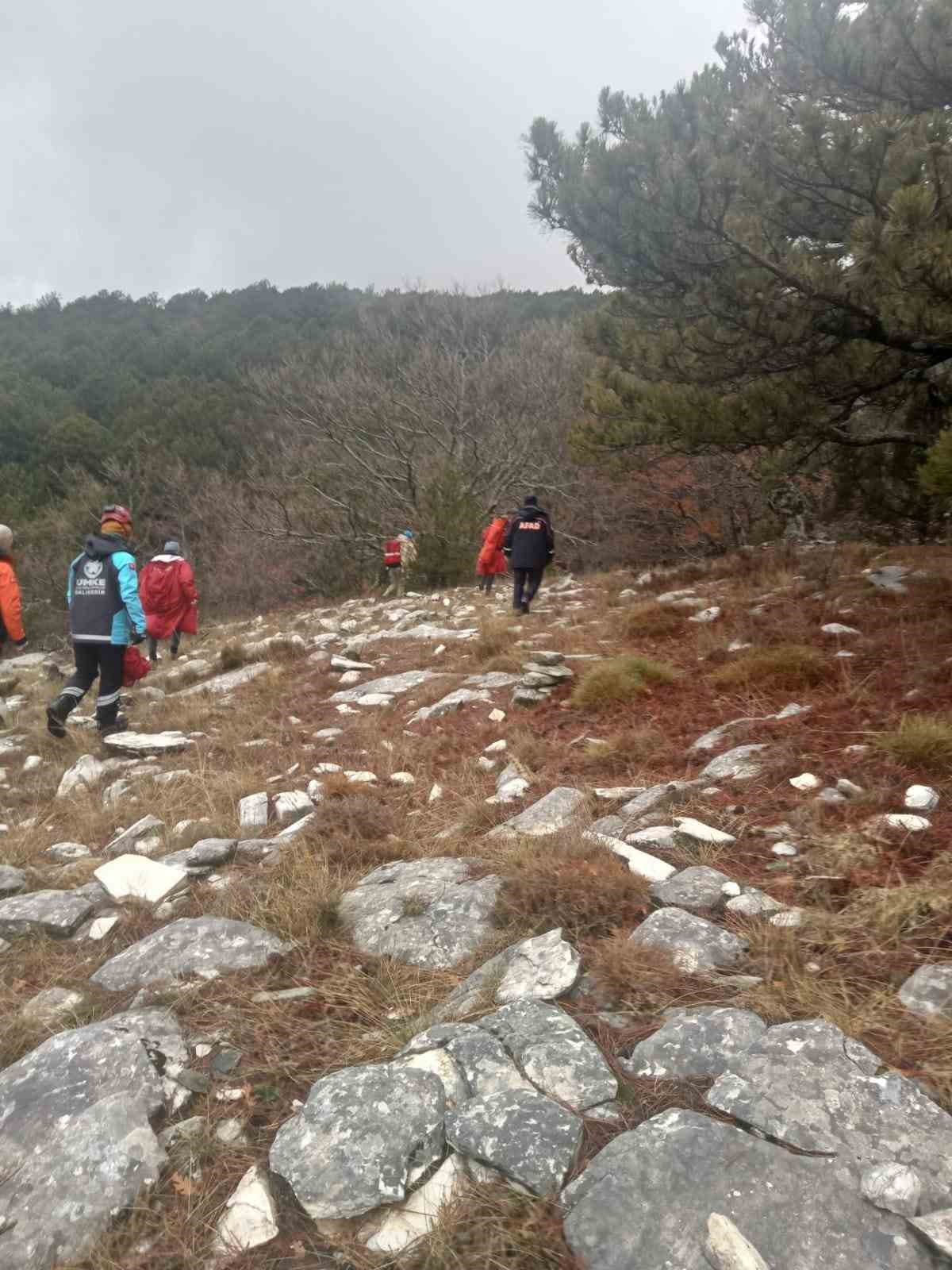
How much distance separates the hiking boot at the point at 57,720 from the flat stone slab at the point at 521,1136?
5294 millimetres

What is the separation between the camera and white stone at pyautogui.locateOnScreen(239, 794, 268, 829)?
13.4ft

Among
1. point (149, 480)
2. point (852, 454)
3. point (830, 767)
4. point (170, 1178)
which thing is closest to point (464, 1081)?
point (170, 1178)

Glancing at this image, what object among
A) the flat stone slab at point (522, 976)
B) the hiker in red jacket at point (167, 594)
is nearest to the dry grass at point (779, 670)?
the flat stone slab at point (522, 976)

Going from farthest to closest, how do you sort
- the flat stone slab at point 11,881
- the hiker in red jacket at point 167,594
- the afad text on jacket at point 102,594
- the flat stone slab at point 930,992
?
the hiker in red jacket at point 167,594 < the afad text on jacket at point 102,594 < the flat stone slab at point 11,881 < the flat stone slab at point 930,992

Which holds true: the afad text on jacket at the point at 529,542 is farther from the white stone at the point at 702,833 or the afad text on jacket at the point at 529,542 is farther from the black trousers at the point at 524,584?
the white stone at the point at 702,833

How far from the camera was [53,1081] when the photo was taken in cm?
213

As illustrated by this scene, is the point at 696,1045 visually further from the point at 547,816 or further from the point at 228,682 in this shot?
the point at 228,682

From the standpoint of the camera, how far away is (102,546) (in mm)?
5949

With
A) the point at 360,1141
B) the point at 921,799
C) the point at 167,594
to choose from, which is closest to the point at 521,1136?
the point at 360,1141

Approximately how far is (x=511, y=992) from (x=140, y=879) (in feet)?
5.81

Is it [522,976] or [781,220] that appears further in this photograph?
[781,220]

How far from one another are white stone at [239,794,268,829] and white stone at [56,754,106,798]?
1.42m

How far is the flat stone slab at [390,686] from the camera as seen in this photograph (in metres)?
6.57

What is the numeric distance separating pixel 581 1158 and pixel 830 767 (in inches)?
90.6
